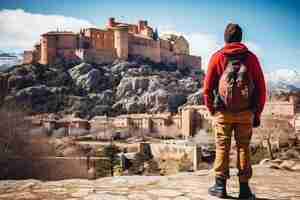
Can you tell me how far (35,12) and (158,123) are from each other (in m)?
36.0

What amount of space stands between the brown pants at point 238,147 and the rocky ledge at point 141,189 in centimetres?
25

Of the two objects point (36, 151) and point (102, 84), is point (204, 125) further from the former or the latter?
point (36, 151)

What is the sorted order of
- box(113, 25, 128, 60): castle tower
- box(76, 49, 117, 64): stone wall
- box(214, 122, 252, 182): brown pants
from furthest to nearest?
box(113, 25, 128, 60): castle tower → box(76, 49, 117, 64): stone wall → box(214, 122, 252, 182): brown pants

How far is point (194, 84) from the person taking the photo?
56781 mm

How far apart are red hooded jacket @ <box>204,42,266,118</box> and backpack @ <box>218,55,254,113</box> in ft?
0.19

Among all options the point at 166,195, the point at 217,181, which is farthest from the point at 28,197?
the point at 217,181

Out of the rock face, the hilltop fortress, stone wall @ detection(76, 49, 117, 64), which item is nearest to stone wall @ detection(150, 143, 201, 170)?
the rock face

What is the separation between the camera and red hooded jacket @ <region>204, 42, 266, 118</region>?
10.6ft

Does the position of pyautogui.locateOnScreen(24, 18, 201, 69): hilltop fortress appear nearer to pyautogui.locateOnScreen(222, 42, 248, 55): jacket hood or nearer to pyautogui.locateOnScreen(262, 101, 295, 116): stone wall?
pyautogui.locateOnScreen(262, 101, 295, 116): stone wall

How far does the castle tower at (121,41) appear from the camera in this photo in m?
60.2

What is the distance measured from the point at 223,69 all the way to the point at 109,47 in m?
57.9

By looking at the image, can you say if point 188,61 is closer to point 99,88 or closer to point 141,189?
point 99,88

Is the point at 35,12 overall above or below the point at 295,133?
above

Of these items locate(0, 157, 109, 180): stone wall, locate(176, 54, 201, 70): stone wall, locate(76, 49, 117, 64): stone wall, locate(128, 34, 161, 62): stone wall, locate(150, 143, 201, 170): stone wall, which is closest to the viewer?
locate(0, 157, 109, 180): stone wall
